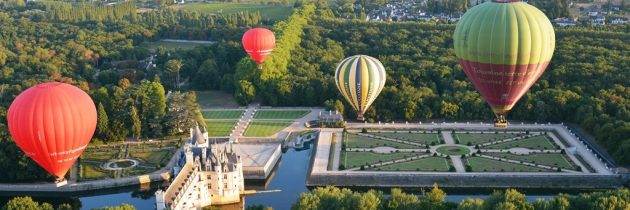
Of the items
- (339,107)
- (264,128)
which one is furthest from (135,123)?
(339,107)

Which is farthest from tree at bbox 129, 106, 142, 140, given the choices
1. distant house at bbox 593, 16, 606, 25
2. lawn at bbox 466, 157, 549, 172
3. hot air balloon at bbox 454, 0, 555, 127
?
distant house at bbox 593, 16, 606, 25

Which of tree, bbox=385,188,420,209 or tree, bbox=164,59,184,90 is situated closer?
tree, bbox=385,188,420,209

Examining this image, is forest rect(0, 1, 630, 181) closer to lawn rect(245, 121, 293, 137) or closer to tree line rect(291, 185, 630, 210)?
lawn rect(245, 121, 293, 137)

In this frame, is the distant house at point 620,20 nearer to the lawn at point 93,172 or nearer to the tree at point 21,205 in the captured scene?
the lawn at point 93,172

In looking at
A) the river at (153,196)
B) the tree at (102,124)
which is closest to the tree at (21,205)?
the river at (153,196)

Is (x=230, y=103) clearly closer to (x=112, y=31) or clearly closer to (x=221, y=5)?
(x=112, y=31)

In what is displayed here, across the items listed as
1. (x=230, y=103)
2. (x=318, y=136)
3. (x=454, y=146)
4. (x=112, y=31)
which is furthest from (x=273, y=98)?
(x=112, y=31)

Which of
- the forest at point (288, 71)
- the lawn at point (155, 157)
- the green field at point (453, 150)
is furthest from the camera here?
the forest at point (288, 71)
